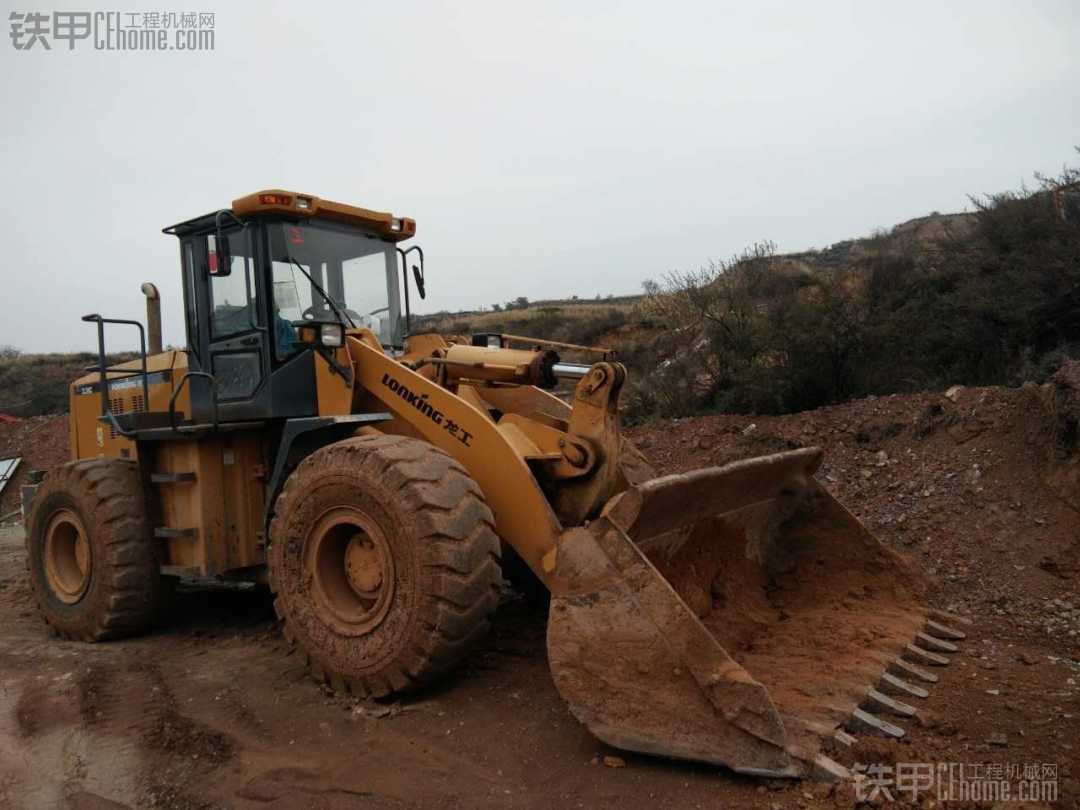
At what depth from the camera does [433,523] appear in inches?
165

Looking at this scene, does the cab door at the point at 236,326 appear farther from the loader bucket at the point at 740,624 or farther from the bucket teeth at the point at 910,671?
the bucket teeth at the point at 910,671

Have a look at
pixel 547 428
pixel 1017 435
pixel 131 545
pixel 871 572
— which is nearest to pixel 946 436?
pixel 1017 435

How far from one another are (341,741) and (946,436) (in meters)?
5.90

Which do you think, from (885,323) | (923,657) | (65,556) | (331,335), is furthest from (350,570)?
(885,323)

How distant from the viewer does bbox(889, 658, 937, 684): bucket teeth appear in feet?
14.0

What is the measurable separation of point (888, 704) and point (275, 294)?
446cm

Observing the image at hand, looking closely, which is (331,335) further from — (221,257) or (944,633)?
(944,633)

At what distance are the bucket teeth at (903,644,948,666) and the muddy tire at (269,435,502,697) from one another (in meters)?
2.22

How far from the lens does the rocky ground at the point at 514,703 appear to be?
355 centimetres

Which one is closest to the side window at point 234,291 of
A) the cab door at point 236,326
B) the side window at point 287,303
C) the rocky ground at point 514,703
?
the cab door at point 236,326

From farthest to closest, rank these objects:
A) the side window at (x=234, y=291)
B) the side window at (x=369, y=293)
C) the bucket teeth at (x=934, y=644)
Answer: the side window at (x=369, y=293), the side window at (x=234, y=291), the bucket teeth at (x=934, y=644)

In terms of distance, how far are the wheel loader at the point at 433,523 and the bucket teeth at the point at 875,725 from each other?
2 cm

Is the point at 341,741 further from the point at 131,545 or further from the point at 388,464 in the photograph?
the point at 131,545

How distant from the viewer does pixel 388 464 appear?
443 cm
